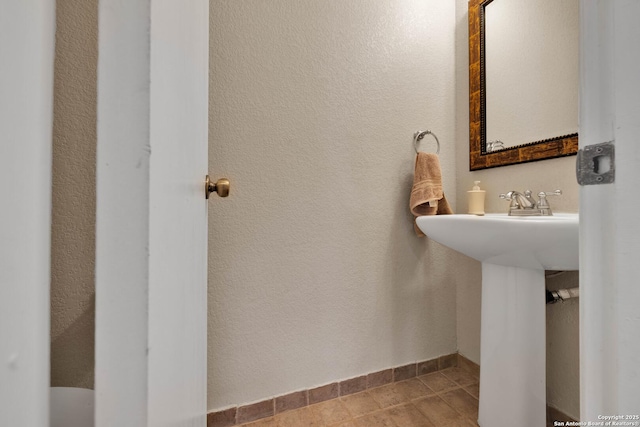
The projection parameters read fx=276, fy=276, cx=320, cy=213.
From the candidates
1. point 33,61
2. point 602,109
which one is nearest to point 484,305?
point 602,109

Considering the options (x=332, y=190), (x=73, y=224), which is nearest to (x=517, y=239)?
(x=332, y=190)

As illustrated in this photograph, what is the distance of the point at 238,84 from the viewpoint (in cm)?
105

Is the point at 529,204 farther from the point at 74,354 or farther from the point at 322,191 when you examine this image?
the point at 74,354

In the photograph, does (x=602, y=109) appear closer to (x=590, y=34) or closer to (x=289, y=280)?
(x=590, y=34)

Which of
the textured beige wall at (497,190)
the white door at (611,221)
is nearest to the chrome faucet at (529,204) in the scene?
the textured beige wall at (497,190)

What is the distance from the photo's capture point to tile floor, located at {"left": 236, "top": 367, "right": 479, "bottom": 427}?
106 cm

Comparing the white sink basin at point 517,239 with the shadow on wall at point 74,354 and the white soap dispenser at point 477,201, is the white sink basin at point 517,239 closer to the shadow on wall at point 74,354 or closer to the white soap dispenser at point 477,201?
the white soap dispenser at point 477,201

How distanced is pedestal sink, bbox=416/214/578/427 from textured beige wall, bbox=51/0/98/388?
99cm

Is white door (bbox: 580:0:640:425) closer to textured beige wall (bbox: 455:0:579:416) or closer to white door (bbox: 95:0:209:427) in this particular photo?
white door (bbox: 95:0:209:427)

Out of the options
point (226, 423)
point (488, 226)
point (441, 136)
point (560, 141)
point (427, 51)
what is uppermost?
point (427, 51)

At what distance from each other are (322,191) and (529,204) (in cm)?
78

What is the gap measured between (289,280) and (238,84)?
794 millimetres

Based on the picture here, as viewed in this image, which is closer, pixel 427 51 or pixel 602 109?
pixel 602 109

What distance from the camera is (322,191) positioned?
3.89 feet
